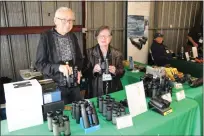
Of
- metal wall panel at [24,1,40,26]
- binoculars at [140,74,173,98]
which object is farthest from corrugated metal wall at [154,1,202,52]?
binoculars at [140,74,173,98]

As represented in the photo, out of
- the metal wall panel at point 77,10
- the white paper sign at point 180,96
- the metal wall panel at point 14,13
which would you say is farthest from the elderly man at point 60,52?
the metal wall panel at point 77,10

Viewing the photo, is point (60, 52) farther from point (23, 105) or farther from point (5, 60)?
point (5, 60)

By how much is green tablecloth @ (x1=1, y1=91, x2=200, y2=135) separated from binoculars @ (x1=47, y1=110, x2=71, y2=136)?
65 millimetres

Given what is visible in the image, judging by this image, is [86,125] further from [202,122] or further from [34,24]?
[34,24]

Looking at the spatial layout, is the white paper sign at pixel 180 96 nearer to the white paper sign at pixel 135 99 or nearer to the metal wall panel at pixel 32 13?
the white paper sign at pixel 135 99

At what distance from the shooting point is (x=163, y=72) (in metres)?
2.03

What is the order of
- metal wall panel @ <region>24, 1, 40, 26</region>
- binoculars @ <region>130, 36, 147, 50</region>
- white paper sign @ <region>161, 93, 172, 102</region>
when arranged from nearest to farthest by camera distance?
white paper sign @ <region>161, 93, 172, 102</region>
metal wall panel @ <region>24, 1, 40, 26</region>
binoculars @ <region>130, 36, 147, 50</region>

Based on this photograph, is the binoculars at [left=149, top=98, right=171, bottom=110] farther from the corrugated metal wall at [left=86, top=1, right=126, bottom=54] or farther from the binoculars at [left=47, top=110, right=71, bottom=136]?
the corrugated metal wall at [left=86, top=1, right=126, bottom=54]

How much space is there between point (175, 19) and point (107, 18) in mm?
2378

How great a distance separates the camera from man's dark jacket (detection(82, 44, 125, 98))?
5.85ft

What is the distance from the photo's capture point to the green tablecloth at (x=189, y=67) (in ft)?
10.5

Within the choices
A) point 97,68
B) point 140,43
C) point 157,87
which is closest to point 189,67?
point 140,43

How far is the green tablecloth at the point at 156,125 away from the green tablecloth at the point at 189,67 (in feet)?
6.13

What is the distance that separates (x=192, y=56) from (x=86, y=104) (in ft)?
9.96
